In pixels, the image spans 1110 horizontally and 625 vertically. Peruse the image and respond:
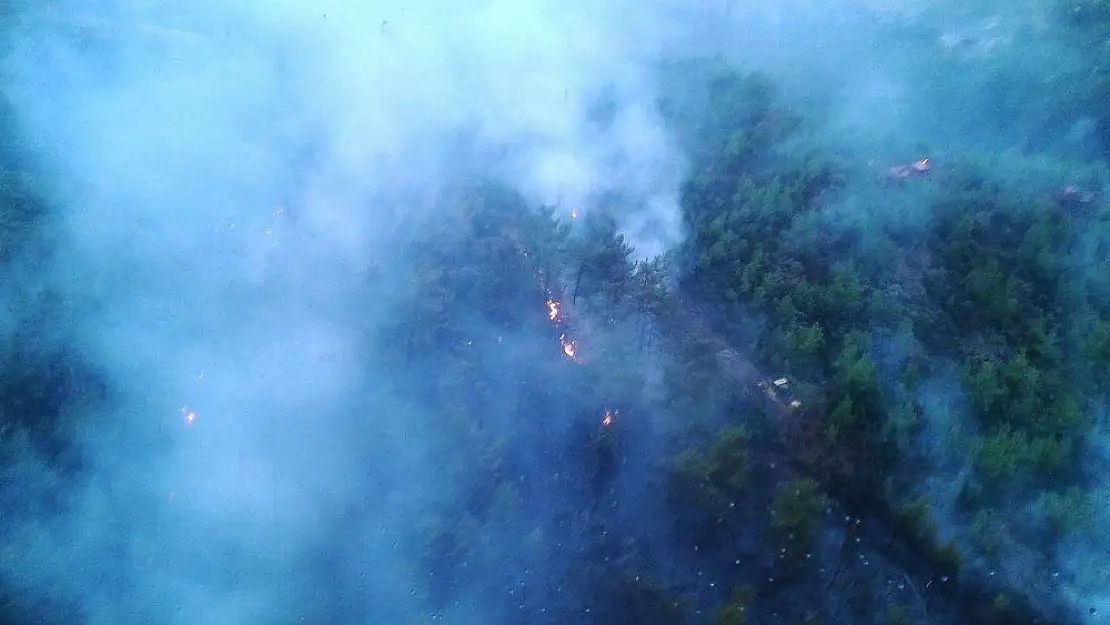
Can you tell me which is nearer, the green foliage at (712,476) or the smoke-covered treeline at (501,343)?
the smoke-covered treeline at (501,343)

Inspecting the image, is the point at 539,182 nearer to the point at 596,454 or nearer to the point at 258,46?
the point at 596,454

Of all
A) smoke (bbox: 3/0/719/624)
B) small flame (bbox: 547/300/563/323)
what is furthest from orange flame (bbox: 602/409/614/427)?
smoke (bbox: 3/0/719/624)

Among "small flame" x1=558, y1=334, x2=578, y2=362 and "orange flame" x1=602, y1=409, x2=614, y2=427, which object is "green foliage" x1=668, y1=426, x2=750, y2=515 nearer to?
"orange flame" x1=602, y1=409, x2=614, y2=427

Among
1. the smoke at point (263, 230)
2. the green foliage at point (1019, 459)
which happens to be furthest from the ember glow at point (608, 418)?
the green foliage at point (1019, 459)

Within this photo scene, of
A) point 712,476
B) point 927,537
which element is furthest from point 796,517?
point 927,537

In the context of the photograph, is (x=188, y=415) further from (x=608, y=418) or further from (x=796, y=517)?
(x=796, y=517)

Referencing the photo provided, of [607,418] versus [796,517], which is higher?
[607,418]

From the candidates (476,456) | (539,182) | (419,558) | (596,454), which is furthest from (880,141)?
(419,558)

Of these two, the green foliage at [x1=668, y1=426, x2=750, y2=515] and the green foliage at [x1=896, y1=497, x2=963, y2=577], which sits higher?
the green foliage at [x1=668, y1=426, x2=750, y2=515]

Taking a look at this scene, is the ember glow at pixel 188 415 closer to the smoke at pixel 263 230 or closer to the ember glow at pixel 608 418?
the smoke at pixel 263 230
